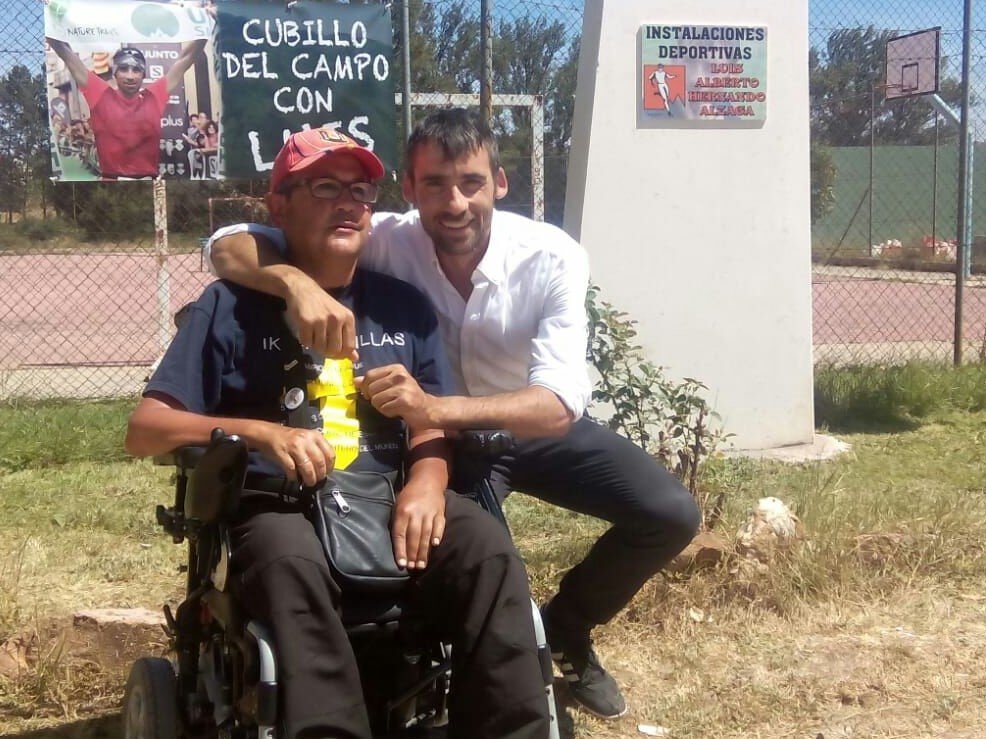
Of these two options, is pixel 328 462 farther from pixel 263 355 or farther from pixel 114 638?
pixel 114 638

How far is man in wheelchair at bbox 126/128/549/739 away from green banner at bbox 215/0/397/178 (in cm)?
361

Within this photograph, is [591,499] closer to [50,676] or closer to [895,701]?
[895,701]

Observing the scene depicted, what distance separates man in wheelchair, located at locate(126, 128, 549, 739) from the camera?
2.24 metres

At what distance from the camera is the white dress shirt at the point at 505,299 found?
2.97m

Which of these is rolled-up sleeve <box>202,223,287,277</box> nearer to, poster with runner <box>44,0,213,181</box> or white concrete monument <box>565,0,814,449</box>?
white concrete monument <box>565,0,814,449</box>

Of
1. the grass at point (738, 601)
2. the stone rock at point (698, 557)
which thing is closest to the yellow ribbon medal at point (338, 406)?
the grass at point (738, 601)

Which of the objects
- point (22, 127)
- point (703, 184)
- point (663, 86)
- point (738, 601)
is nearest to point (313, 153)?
point (738, 601)

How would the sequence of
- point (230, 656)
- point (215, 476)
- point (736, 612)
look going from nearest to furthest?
1. point (215, 476)
2. point (230, 656)
3. point (736, 612)

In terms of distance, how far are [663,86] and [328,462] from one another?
3.51 metres

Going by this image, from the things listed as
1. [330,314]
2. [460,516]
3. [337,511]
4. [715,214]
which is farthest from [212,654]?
[715,214]

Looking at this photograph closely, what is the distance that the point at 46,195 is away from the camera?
455 inches

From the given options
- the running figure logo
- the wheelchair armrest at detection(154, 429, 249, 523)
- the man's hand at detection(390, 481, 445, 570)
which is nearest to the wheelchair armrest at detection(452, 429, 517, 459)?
the man's hand at detection(390, 481, 445, 570)

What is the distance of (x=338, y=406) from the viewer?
8.57ft

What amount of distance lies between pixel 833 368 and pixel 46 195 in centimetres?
783
